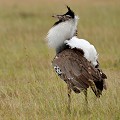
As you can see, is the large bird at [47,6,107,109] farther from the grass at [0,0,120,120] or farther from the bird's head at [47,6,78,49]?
the grass at [0,0,120,120]

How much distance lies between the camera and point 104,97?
646 cm

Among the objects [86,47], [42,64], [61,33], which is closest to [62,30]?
[61,33]

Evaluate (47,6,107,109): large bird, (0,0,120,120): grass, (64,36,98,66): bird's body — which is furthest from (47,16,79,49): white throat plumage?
(0,0,120,120): grass

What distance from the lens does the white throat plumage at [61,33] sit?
20.2 ft

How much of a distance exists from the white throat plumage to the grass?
692 millimetres

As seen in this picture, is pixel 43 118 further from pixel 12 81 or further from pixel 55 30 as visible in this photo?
pixel 12 81

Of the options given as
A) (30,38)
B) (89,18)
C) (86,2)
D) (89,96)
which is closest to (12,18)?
(89,18)

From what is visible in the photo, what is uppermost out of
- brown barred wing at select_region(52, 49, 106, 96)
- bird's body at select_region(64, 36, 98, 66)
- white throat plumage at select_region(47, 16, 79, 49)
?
white throat plumage at select_region(47, 16, 79, 49)

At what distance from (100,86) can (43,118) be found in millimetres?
737

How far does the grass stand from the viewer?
6.02m

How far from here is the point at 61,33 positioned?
616 centimetres

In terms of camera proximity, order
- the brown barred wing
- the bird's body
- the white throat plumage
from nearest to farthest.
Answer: the brown barred wing, the bird's body, the white throat plumage

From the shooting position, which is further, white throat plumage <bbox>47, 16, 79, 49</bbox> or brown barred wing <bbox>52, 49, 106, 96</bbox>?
white throat plumage <bbox>47, 16, 79, 49</bbox>

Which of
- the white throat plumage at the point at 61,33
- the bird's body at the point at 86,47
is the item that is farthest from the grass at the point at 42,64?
Result: the white throat plumage at the point at 61,33
